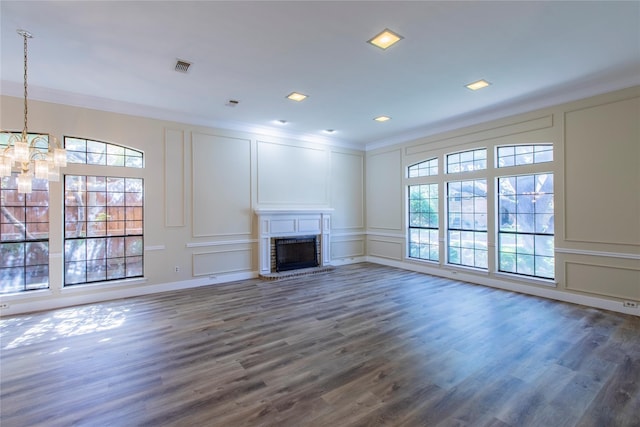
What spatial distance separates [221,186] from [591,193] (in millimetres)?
6210

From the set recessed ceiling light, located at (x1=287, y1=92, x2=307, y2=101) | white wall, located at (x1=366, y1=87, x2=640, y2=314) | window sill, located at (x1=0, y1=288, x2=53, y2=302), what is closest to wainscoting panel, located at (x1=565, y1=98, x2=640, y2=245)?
white wall, located at (x1=366, y1=87, x2=640, y2=314)

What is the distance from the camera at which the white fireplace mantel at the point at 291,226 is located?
20.8 feet

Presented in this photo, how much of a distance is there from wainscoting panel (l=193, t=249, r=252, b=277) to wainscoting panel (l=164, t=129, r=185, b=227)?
2.58ft

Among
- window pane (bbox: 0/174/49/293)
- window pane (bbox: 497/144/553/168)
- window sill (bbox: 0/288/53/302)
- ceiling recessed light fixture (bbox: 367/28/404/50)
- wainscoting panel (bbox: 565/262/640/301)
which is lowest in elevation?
window sill (bbox: 0/288/53/302)

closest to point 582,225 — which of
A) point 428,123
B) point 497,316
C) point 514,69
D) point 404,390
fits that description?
point 497,316

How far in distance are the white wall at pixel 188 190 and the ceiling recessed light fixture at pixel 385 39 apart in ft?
12.5

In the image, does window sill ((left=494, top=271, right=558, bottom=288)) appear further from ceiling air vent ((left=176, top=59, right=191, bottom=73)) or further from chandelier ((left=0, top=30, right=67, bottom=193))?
chandelier ((left=0, top=30, right=67, bottom=193))

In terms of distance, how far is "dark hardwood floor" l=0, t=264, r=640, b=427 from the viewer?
212cm

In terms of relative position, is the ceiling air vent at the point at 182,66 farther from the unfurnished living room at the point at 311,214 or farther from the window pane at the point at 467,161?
the window pane at the point at 467,161

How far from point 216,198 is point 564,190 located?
603 centimetres

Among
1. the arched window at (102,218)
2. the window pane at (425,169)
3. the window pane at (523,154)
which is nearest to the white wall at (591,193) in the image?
the window pane at (523,154)

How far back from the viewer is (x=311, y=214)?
701 centimetres

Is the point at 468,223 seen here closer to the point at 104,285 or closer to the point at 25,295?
the point at 104,285

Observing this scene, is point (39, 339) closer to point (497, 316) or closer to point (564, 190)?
point (497, 316)
